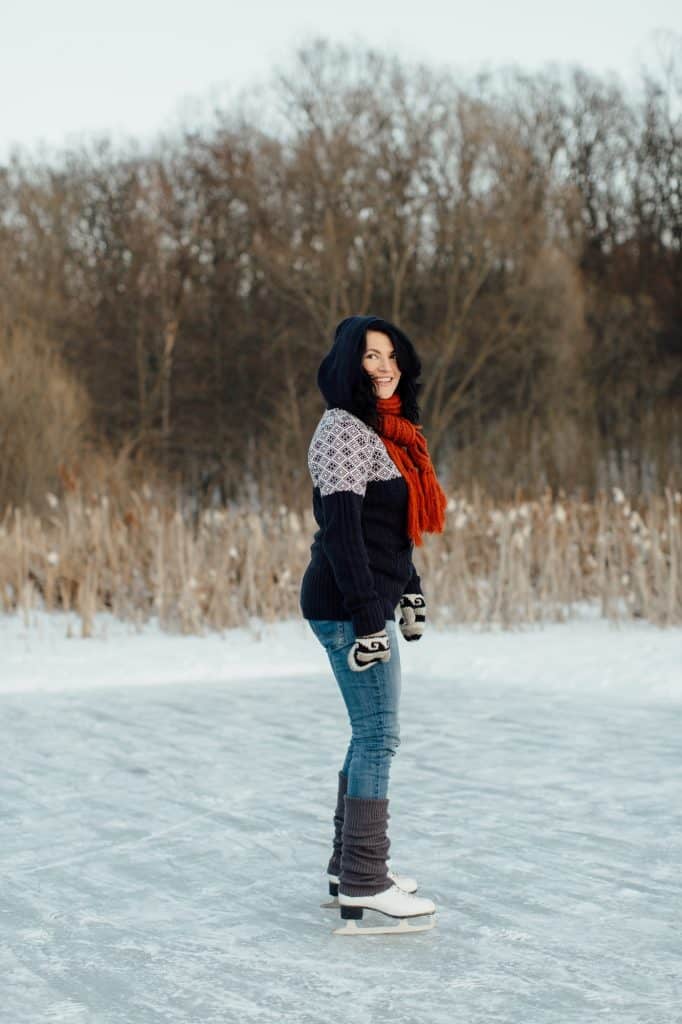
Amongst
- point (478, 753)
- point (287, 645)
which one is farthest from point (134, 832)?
point (287, 645)

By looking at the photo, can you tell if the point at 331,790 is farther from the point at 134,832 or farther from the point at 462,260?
the point at 462,260

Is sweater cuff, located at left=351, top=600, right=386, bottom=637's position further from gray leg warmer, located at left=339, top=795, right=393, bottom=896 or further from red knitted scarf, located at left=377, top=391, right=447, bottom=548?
gray leg warmer, located at left=339, top=795, right=393, bottom=896

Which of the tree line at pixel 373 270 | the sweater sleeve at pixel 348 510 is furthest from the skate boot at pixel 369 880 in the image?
the tree line at pixel 373 270

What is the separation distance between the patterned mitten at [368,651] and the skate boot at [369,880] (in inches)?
17.0

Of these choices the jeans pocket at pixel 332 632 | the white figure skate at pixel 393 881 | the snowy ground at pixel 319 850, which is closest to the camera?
the snowy ground at pixel 319 850

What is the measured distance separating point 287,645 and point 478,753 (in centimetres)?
396

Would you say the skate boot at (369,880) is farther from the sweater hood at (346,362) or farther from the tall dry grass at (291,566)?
the tall dry grass at (291,566)

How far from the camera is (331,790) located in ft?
18.0

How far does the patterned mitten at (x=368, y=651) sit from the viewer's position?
11.4 feet

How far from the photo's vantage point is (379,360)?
12.1ft

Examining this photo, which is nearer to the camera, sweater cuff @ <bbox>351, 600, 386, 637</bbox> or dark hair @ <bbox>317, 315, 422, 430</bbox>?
sweater cuff @ <bbox>351, 600, 386, 637</bbox>

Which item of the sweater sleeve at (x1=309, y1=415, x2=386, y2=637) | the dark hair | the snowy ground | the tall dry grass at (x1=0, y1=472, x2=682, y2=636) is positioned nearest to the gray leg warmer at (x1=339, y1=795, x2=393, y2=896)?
the snowy ground

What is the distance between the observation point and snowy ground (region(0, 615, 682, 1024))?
10.6 feet

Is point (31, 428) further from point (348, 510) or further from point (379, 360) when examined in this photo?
point (348, 510)
